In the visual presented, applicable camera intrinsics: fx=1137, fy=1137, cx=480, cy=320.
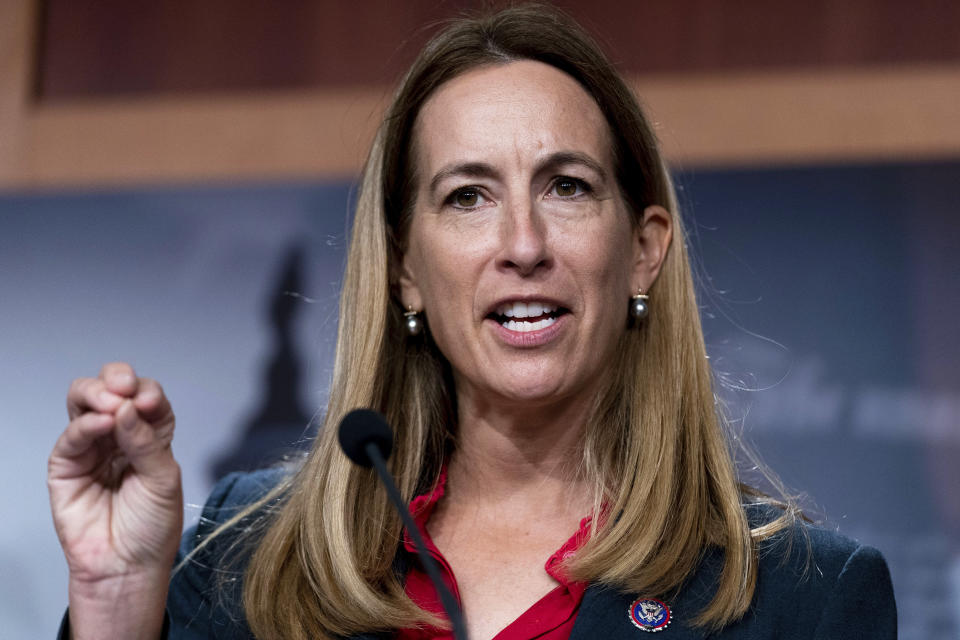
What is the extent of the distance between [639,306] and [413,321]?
0.37 metres

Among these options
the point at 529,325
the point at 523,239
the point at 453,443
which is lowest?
the point at 453,443

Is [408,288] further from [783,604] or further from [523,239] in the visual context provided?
[783,604]

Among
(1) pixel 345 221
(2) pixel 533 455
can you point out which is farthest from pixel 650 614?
(1) pixel 345 221

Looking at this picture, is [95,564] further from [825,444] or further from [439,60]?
[825,444]

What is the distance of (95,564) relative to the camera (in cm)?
138

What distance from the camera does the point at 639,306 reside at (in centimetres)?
178

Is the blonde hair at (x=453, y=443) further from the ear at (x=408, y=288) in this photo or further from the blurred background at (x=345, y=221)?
the blurred background at (x=345, y=221)

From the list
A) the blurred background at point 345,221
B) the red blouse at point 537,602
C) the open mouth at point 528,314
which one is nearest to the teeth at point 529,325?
the open mouth at point 528,314

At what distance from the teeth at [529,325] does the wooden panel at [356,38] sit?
1.33 metres

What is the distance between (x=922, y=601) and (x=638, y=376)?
3.57 ft

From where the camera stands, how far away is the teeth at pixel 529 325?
1.63 m

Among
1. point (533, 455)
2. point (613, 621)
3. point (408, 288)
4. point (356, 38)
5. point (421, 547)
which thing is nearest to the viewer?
point (421, 547)

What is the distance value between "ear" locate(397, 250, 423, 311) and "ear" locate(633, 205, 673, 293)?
35cm

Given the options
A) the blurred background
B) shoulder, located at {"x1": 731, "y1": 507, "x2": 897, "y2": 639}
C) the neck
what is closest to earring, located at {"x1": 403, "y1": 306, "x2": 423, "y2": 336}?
the neck
